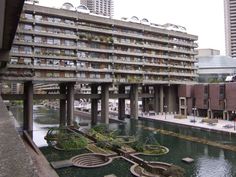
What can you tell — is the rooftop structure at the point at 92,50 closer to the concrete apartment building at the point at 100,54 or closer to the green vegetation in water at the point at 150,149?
the concrete apartment building at the point at 100,54

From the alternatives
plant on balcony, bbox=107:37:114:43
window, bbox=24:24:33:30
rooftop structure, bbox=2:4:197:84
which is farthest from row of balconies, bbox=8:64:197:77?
window, bbox=24:24:33:30

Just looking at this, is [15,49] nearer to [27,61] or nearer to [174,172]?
[27,61]

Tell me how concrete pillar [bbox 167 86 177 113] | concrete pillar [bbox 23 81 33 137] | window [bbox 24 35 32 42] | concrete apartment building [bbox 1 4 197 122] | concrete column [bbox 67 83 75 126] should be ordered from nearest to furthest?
window [bbox 24 35 32 42], concrete apartment building [bbox 1 4 197 122], concrete pillar [bbox 23 81 33 137], concrete column [bbox 67 83 75 126], concrete pillar [bbox 167 86 177 113]

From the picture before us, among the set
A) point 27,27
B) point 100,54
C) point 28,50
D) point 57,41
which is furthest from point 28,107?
point 100,54

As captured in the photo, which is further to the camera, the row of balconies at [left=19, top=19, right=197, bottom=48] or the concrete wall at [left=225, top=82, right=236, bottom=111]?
the concrete wall at [left=225, top=82, right=236, bottom=111]

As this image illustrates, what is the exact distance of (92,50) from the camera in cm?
5928

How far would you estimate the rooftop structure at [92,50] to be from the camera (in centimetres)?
5147

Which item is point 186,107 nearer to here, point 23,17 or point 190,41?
point 190,41

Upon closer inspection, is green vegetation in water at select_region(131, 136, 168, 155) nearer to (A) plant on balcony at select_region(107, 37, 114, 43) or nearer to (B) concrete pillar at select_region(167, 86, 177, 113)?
(A) plant on balcony at select_region(107, 37, 114, 43)

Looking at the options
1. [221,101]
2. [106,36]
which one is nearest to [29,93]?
[106,36]

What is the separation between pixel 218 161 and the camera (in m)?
31.5

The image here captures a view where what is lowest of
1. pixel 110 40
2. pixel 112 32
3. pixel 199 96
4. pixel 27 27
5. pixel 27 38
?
pixel 199 96

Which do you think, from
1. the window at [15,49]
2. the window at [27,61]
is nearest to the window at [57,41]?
the window at [27,61]

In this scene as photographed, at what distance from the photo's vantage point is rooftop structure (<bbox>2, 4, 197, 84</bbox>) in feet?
169
